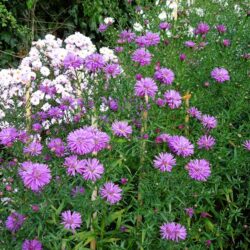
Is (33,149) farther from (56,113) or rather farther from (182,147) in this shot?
(182,147)

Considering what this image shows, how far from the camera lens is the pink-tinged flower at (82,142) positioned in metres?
1.79

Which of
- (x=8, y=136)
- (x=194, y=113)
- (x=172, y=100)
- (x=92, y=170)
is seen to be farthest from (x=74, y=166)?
(x=194, y=113)

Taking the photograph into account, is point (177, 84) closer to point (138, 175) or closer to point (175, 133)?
point (175, 133)

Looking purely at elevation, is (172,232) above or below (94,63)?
below

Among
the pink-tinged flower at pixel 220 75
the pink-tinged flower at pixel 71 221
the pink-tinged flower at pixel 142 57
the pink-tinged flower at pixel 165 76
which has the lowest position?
the pink-tinged flower at pixel 71 221

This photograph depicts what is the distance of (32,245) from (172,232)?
1.74ft

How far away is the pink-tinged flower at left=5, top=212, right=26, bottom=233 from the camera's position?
6.23 feet

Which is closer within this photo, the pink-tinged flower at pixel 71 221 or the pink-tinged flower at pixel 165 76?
the pink-tinged flower at pixel 71 221

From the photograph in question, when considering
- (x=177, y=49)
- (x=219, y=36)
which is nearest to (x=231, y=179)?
(x=177, y=49)

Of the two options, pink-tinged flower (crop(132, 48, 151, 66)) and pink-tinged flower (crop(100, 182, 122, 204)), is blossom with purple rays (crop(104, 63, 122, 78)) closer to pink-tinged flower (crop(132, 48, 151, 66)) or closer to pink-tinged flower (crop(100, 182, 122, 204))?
pink-tinged flower (crop(132, 48, 151, 66))

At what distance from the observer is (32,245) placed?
1.85 metres

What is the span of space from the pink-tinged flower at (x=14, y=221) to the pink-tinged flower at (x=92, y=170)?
12.7 inches

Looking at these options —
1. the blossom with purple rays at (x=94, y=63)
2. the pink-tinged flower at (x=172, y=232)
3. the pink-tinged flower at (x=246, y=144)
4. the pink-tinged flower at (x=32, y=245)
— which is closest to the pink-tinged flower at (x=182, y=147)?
the pink-tinged flower at (x=172, y=232)

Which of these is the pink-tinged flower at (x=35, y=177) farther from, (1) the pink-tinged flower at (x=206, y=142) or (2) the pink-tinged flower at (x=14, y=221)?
(1) the pink-tinged flower at (x=206, y=142)
